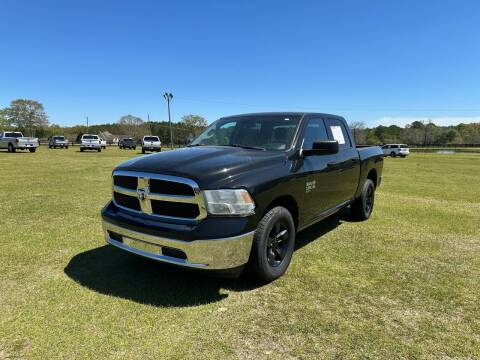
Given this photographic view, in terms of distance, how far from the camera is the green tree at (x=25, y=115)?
9188 cm

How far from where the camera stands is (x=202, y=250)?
3.11 metres

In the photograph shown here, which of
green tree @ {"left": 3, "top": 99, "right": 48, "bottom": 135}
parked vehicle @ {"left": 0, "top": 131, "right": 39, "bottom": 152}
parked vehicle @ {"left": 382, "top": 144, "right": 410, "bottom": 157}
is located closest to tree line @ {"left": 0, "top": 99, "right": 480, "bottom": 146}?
green tree @ {"left": 3, "top": 99, "right": 48, "bottom": 135}

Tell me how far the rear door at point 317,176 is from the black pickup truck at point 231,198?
0.04ft

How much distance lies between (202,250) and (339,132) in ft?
11.5

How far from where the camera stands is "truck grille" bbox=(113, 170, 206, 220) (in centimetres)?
321

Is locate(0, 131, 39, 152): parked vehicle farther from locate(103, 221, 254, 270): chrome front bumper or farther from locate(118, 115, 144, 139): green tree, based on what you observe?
locate(118, 115, 144, 139): green tree

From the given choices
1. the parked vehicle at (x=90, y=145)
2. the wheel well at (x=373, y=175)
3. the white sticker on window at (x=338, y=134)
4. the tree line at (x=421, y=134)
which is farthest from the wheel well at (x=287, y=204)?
the tree line at (x=421, y=134)

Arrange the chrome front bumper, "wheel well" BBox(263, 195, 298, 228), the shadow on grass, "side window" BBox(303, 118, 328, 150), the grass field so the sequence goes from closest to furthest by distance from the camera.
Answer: the grass field
the chrome front bumper
the shadow on grass
"wheel well" BBox(263, 195, 298, 228)
"side window" BBox(303, 118, 328, 150)

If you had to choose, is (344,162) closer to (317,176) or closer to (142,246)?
(317,176)

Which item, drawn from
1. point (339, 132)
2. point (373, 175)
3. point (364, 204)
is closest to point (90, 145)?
point (373, 175)

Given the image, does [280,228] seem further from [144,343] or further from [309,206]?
A: [144,343]

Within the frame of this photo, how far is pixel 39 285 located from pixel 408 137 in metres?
115

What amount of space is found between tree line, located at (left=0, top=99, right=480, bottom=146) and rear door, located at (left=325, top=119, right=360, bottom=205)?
237ft

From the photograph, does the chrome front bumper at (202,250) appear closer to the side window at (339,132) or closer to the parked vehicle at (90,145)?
the side window at (339,132)
